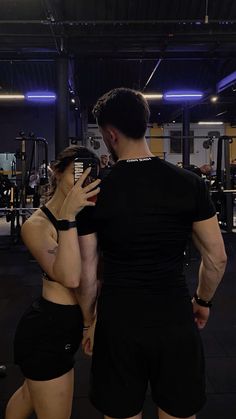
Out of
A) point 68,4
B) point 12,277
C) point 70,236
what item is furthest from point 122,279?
point 68,4

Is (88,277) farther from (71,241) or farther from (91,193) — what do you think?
(91,193)

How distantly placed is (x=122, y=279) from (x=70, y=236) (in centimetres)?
18

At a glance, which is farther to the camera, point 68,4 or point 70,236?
point 68,4

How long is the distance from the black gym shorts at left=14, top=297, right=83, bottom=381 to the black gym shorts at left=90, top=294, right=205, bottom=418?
0.26 metres

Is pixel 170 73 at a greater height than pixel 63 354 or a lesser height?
greater

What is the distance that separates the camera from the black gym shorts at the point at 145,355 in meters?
1.10

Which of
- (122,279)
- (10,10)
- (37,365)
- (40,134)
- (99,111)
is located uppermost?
(10,10)

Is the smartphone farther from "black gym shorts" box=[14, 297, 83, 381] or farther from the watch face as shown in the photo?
"black gym shorts" box=[14, 297, 83, 381]

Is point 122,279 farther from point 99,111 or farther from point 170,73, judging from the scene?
point 170,73

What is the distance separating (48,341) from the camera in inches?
54.1

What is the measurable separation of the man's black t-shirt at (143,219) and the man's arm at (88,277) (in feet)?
0.15

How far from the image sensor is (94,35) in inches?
252

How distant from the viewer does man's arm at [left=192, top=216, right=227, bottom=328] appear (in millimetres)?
1184

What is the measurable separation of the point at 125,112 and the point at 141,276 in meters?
0.44
